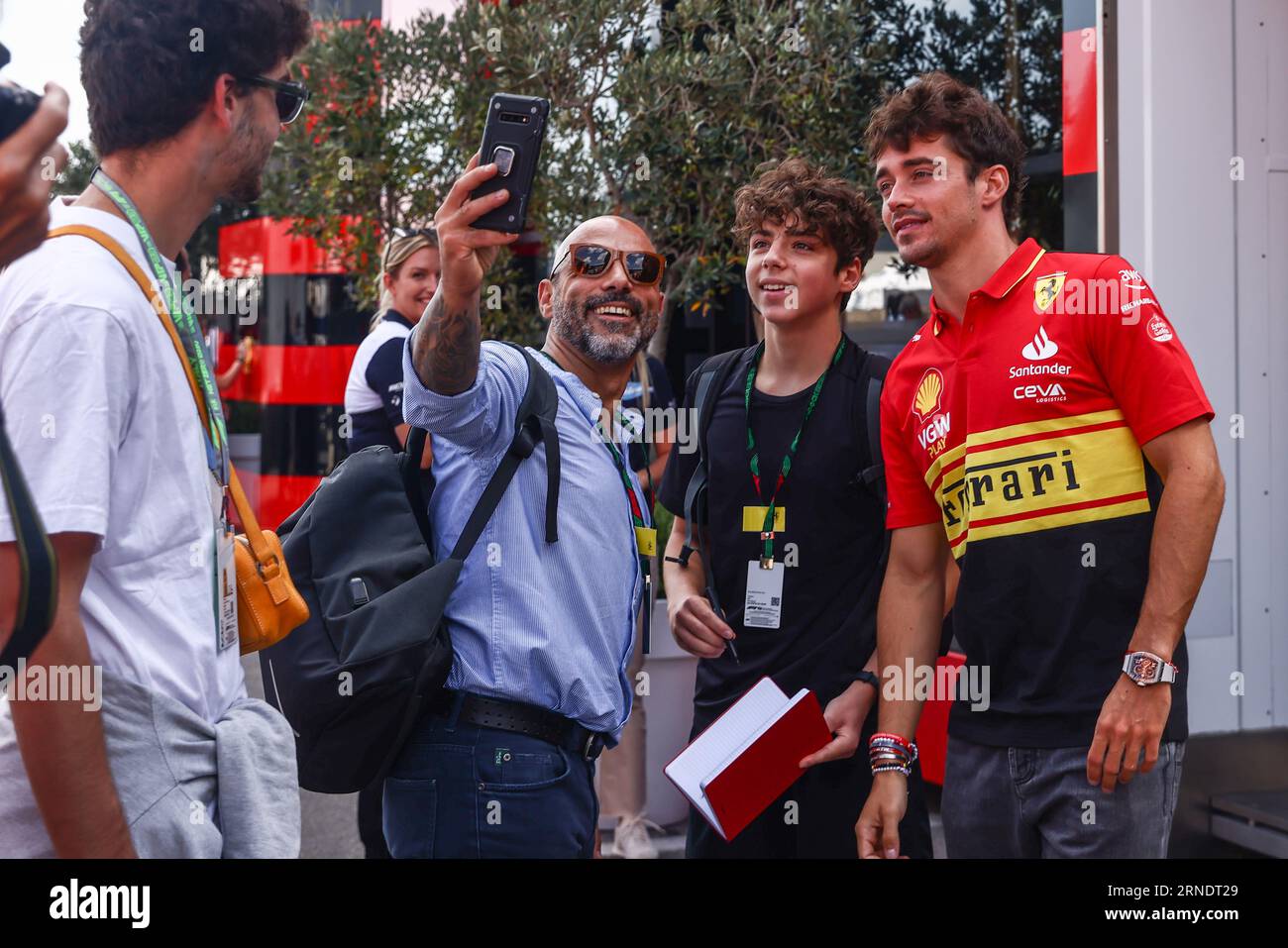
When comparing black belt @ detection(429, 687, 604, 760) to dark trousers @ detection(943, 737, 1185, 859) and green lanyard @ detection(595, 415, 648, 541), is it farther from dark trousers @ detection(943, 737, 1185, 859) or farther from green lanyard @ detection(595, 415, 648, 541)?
dark trousers @ detection(943, 737, 1185, 859)

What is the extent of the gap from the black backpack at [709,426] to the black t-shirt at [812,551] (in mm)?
25

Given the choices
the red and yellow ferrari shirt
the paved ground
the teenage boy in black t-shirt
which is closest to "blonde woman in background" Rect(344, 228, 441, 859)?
the paved ground

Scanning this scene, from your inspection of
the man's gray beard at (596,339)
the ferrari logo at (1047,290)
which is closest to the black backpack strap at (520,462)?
the man's gray beard at (596,339)

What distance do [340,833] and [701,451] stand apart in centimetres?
267

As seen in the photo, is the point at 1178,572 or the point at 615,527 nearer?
the point at 1178,572

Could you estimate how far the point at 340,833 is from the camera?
4902 mm

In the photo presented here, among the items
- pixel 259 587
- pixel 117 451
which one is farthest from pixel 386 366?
pixel 117 451

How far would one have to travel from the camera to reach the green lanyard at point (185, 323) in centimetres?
156

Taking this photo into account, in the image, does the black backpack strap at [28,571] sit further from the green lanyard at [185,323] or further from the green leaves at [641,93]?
the green leaves at [641,93]

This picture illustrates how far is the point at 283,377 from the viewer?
828 cm

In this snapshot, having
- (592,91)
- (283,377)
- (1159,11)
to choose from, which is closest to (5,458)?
(1159,11)

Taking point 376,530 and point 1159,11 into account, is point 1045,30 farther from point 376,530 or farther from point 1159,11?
point 376,530
